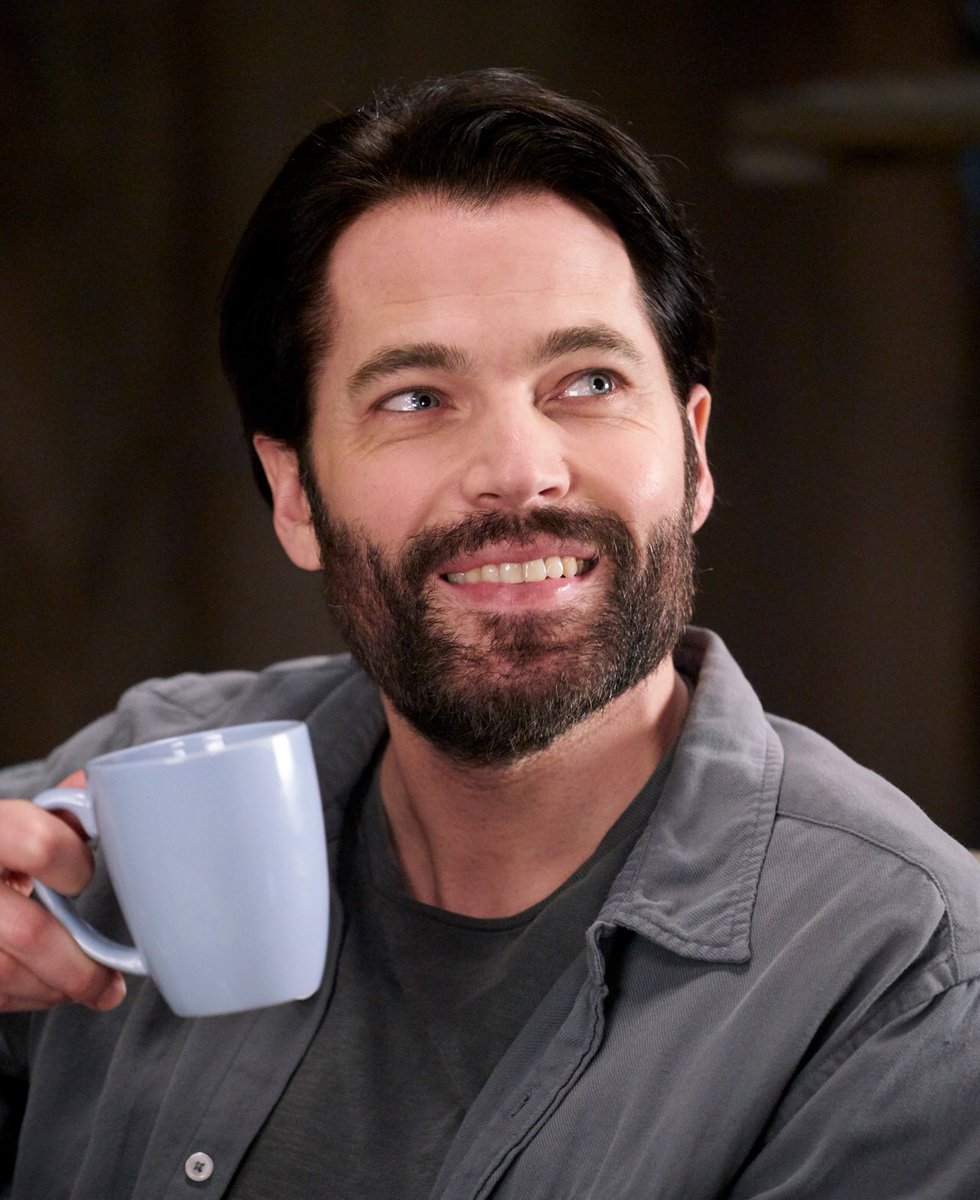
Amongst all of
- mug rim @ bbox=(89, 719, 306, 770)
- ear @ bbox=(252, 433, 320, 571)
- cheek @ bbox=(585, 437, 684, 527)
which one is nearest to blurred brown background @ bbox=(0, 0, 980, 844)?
ear @ bbox=(252, 433, 320, 571)

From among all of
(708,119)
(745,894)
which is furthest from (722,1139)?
(708,119)

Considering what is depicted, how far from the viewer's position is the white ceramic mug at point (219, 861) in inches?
36.6

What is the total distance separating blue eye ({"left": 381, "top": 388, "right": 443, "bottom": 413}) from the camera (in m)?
1.39

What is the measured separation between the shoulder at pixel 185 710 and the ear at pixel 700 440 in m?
0.43

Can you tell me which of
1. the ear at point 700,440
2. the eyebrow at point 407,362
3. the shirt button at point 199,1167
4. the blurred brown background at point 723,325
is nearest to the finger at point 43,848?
the shirt button at point 199,1167

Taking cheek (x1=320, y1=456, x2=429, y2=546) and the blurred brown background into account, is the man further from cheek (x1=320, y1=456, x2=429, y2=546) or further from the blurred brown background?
the blurred brown background

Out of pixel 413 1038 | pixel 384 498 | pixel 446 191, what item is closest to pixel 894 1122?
pixel 413 1038

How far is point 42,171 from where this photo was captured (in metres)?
2.74

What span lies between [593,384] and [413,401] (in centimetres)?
17

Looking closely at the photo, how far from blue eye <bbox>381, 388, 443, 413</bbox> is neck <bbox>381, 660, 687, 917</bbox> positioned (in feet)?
1.08

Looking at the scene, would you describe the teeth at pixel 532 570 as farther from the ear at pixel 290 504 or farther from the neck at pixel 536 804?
the ear at pixel 290 504

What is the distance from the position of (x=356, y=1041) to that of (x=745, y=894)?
40 cm

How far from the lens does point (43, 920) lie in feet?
3.62

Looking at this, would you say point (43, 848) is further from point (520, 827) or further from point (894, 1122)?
point (894, 1122)
